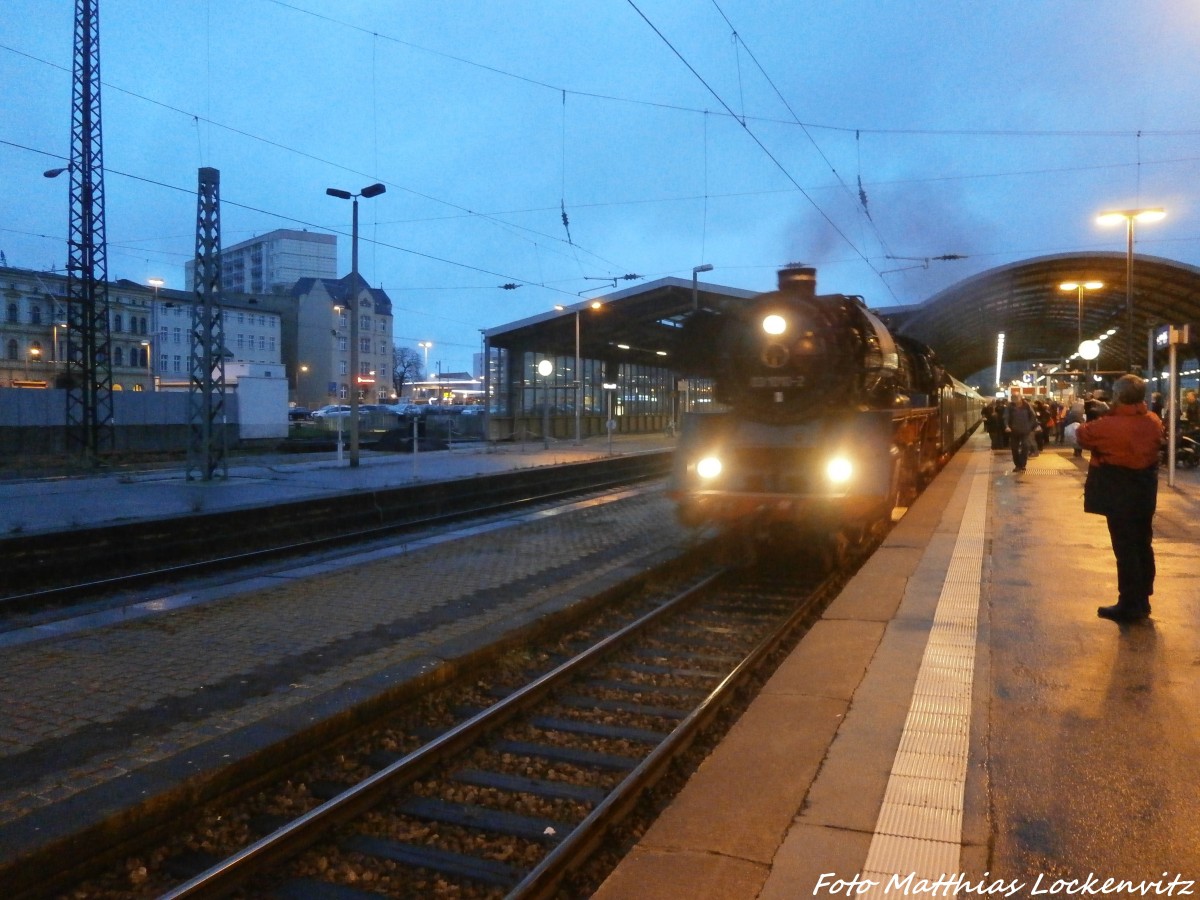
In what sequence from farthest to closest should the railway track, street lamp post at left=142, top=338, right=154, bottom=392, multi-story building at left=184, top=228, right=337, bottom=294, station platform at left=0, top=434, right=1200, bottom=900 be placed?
multi-story building at left=184, top=228, right=337, bottom=294 → street lamp post at left=142, top=338, right=154, bottom=392 → the railway track → station platform at left=0, top=434, right=1200, bottom=900

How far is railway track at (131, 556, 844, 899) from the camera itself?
3.98 m

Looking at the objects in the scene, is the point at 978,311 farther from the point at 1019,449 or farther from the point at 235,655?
the point at 235,655

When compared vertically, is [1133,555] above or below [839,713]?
above

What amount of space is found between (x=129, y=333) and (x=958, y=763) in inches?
2375

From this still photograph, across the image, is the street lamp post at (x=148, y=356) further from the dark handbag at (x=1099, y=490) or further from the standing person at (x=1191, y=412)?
the dark handbag at (x=1099, y=490)

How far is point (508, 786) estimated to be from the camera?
4922 millimetres

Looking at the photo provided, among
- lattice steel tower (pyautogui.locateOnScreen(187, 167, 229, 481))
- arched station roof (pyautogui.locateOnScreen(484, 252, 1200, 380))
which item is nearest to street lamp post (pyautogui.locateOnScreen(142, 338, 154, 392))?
arched station roof (pyautogui.locateOnScreen(484, 252, 1200, 380))

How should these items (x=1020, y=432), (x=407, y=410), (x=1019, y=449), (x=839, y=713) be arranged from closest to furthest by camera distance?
(x=839, y=713)
(x=1020, y=432)
(x=1019, y=449)
(x=407, y=410)

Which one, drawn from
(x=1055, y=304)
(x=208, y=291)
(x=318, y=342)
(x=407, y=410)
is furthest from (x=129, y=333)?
(x=1055, y=304)

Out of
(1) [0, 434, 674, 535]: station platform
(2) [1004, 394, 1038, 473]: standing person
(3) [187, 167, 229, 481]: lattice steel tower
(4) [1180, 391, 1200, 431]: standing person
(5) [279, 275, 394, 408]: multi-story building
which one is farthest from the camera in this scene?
(5) [279, 275, 394, 408]: multi-story building

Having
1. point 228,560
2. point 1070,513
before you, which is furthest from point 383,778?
point 1070,513

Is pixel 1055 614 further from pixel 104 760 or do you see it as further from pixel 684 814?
pixel 104 760

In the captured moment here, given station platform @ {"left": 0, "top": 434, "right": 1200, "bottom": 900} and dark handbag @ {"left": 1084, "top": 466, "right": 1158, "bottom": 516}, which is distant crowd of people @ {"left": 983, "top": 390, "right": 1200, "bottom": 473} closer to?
dark handbag @ {"left": 1084, "top": 466, "right": 1158, "bottom": 516}

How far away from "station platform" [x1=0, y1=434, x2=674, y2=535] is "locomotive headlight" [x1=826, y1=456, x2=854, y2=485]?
9047mm
